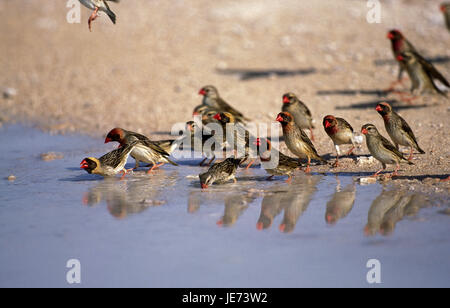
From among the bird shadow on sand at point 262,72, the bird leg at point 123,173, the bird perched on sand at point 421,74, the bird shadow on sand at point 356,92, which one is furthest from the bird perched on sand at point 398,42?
the bird leg at point 123,173

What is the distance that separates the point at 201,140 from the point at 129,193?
1.91 meters

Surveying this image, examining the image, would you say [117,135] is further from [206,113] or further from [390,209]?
[390,209]

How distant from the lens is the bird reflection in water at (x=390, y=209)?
5965 millimetres

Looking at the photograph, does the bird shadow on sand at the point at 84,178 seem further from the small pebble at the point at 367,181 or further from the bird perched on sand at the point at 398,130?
the bird perched on sand at the point at 398,130

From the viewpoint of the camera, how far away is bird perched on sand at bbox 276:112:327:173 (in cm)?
835

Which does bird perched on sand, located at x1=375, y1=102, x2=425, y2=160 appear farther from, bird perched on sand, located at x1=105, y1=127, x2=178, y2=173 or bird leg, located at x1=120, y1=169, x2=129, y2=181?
bird leg, located at x1=120, y1=169, x2=129, y2=181

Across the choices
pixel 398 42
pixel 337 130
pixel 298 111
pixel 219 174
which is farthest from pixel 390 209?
pixel 398 42

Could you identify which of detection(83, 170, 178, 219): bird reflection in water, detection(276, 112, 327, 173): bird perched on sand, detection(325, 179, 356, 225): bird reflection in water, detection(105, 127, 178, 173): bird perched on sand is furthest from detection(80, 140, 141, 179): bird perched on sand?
detection(325, 179, 356, 225): bird reflection in water

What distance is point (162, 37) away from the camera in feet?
57.2

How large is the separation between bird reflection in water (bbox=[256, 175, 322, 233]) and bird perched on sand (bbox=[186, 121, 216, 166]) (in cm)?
145

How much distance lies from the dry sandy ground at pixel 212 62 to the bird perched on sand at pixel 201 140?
149 cm

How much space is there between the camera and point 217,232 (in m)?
6.02

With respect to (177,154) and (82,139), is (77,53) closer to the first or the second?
(82,139)

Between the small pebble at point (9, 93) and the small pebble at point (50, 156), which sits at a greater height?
the small pebble at point (9, 93)
